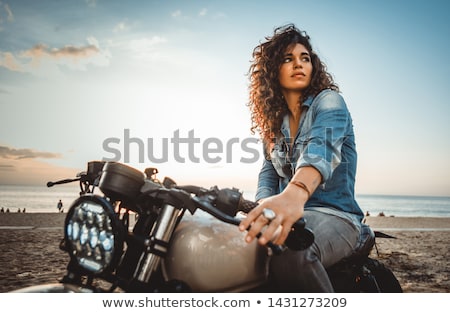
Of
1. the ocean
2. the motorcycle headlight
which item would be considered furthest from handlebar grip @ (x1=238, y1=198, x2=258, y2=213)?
the ocean

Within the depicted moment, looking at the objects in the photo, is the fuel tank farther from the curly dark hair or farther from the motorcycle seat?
the curly dark hair

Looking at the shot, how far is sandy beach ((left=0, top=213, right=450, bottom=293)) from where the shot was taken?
3.40 metres

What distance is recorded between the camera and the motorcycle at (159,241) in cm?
105

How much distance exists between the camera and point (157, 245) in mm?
1062

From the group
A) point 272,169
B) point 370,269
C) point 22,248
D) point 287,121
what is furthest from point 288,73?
point 22,248

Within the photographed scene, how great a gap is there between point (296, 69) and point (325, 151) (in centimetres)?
90

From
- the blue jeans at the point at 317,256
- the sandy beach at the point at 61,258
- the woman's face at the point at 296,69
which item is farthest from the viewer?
the sandy beach at the point at 61,258

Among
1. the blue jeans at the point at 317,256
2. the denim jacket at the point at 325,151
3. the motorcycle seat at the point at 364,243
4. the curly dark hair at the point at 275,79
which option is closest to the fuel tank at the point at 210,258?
the blue jeans at the point at 317,256

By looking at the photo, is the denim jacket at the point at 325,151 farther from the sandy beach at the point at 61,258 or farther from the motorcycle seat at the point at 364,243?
the sandy beach at the point at 61,258

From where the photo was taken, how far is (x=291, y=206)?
1.07 meters

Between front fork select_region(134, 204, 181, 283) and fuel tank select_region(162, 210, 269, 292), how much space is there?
58 millimetres

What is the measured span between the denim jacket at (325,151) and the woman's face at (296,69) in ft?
0.56
